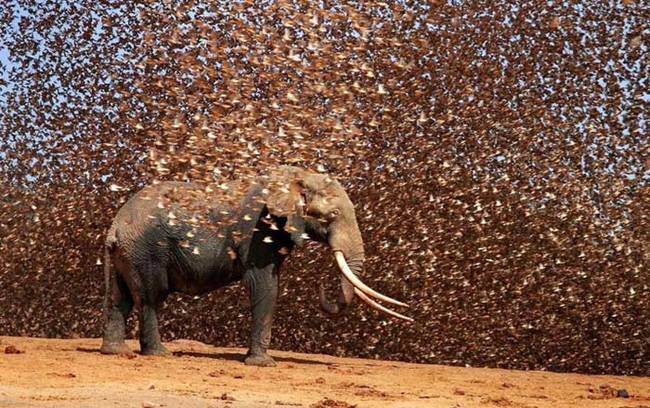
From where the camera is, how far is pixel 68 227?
57.4ft

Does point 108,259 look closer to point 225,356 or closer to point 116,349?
point 116,349

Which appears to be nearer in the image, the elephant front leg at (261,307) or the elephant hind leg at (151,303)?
the elephant front leg at (261,307)

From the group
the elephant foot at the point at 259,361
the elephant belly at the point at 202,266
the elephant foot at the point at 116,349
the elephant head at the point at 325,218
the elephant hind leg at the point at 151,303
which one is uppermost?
the elephant head at the point at 325,218

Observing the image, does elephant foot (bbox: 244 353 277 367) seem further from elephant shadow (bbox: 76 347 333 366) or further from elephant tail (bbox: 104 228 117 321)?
elephant tail (bbox: 104 228 117 321)

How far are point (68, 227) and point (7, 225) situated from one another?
100 cm

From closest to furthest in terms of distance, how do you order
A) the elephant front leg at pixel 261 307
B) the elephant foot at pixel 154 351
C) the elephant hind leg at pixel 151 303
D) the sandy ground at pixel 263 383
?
1. the sandy ground at pixel 263 383
2. the elephant front leg at pixel 261 307
3. the elephant hind leg at pixel 151 303
4. the elephant foot at pixel 154 351

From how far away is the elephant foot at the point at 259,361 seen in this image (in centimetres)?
1276

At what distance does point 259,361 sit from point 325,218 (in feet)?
5.73

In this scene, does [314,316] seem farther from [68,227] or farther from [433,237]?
[68,227]

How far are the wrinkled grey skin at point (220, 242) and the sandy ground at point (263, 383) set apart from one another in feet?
1.96

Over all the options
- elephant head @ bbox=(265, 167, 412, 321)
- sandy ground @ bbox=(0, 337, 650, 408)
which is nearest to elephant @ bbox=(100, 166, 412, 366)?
elephant head @ bbox=(265, 167, 412, 321)

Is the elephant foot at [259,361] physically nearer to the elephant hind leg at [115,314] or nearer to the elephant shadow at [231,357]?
the elephant shadow at [231,357]

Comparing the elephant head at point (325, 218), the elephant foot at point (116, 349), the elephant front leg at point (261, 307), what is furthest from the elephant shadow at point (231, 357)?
the elephant head at point (325, 218)

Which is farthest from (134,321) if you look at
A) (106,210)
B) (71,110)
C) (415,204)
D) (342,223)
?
(342,223)
